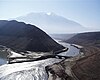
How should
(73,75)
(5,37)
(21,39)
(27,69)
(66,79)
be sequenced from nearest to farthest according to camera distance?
1. (66,79)
2. (73,75)
3. (27,69)
4. (21,39)
5. (5,37)

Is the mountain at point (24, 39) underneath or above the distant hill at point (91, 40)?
above

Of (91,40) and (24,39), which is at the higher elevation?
(24,39)

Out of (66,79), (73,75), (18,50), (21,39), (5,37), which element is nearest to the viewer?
A: (66,79)

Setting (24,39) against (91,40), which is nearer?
(24,39)

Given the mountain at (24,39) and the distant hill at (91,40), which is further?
the distant hill at (91,40)

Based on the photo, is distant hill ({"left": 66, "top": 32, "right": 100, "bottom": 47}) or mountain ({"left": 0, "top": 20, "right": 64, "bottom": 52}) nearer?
mountain ({"left": 0, "top": 20, "right": 64, "bottom": 52})

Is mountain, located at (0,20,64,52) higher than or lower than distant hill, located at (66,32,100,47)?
higher

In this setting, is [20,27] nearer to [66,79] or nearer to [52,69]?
[52,69]

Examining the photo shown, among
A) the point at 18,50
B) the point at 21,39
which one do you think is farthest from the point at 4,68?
the point at 21,39
